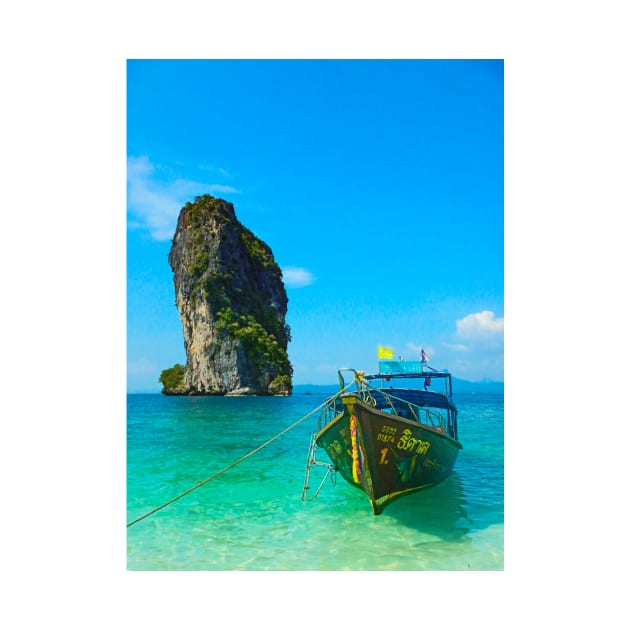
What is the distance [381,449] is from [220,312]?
29968 mm

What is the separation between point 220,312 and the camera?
33.7 metres

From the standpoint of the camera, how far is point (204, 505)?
19.2 feet

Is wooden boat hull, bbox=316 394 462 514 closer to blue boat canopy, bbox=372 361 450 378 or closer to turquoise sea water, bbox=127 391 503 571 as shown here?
turquoise sea water, bbox=127 391 503 571

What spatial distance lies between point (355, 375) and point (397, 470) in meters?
1.15

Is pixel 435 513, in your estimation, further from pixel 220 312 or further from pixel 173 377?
pixel 173 377

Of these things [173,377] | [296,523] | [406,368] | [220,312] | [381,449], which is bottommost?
[173,377]

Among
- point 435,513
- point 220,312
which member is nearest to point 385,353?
point 435,513

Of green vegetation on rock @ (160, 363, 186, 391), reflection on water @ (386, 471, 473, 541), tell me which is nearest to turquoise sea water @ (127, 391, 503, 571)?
reflection on water @ (386, 471, 473, 541)

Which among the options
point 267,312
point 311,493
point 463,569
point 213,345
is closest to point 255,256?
point 267,312

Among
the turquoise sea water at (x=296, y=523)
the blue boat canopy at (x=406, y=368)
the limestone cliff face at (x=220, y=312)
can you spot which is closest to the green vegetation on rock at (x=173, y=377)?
the limestone cliff face at (x=220, y=312)

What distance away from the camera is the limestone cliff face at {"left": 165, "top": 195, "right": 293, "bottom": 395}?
33.6m

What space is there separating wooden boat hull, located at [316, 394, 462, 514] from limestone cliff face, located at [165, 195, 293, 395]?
29020mm

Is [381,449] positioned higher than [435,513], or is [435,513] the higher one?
[381,449]
